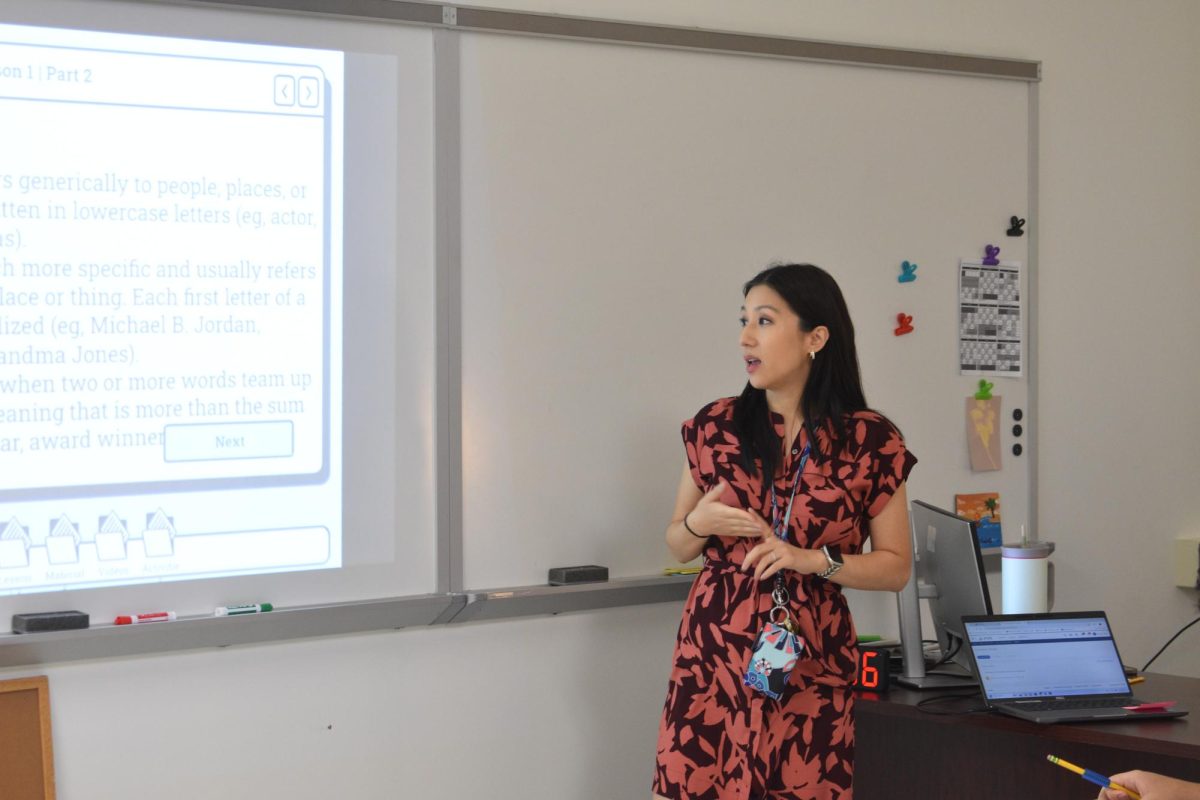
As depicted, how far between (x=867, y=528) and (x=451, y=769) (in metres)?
1.10

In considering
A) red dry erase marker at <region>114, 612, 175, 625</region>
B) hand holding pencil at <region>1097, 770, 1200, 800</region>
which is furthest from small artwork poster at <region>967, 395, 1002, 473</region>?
red dry erase marker at <region>114, 612, 175, 625</region>

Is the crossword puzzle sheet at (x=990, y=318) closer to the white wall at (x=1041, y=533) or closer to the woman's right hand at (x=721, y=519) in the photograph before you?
the white wall at (x=1041, y=533)

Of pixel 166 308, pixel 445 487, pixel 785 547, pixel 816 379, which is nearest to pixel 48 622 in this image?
pixel 166 308

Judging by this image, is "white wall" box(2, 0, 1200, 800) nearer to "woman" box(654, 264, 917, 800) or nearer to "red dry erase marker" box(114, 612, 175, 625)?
"red dry erase marker" box(114, 612, 175, 625)

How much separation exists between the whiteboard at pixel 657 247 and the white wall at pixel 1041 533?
5.5 inches

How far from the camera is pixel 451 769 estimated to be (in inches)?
105

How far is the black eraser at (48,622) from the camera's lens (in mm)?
2197

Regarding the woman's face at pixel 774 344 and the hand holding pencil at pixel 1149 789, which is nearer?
the hand holding pencil at pixel 1149 789

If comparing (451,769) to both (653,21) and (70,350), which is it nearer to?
(70,350)

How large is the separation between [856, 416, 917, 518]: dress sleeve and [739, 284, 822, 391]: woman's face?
18cm

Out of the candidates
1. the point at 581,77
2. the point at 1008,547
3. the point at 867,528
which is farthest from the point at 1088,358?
the point at 581,77

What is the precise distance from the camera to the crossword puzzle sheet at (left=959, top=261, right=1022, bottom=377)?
333cm

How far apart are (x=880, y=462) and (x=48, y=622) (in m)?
1.64

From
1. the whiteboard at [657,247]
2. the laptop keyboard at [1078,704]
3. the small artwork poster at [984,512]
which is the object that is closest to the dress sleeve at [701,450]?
the whiteboard at [657,247]
